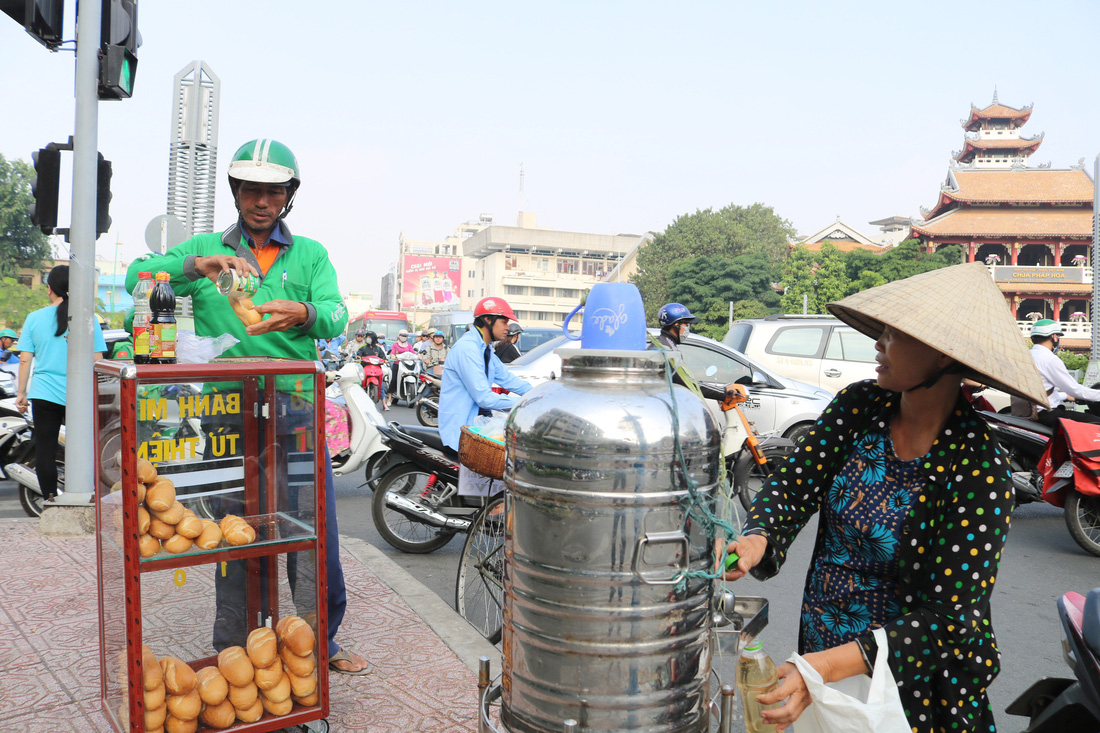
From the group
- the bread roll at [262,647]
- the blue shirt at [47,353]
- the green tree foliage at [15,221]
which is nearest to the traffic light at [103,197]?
the blue shirt at [47,353]

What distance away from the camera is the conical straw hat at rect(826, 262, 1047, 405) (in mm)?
1563

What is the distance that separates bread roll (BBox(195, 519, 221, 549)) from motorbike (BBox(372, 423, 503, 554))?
2659mm

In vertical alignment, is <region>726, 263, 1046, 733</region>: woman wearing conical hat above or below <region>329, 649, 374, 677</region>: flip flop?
above

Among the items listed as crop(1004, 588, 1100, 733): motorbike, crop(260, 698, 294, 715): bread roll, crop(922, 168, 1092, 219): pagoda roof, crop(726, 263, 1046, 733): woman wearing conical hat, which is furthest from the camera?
crop(922, 168, 1092, 219): pagoda roof

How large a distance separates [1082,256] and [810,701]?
150 feet

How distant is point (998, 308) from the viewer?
5.51 ft

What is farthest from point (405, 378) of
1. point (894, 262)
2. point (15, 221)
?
point (15, 221)

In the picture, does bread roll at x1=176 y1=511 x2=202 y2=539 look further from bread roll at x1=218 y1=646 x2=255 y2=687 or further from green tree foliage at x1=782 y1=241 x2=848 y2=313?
green tree foliage at x1=782 y1=241 x2=848 y2=313

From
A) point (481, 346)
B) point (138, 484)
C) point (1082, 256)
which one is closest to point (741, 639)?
point (138, 484)

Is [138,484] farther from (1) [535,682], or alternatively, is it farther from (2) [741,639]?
(2) [741,639]

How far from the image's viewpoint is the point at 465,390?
200 inches

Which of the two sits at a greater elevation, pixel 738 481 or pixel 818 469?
pixel 818 469

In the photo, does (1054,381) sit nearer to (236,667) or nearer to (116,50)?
(236,667)

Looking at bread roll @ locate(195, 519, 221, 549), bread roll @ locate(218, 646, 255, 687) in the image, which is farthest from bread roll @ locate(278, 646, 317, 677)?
bread roll @ locate(195, 519, 221, 549)
